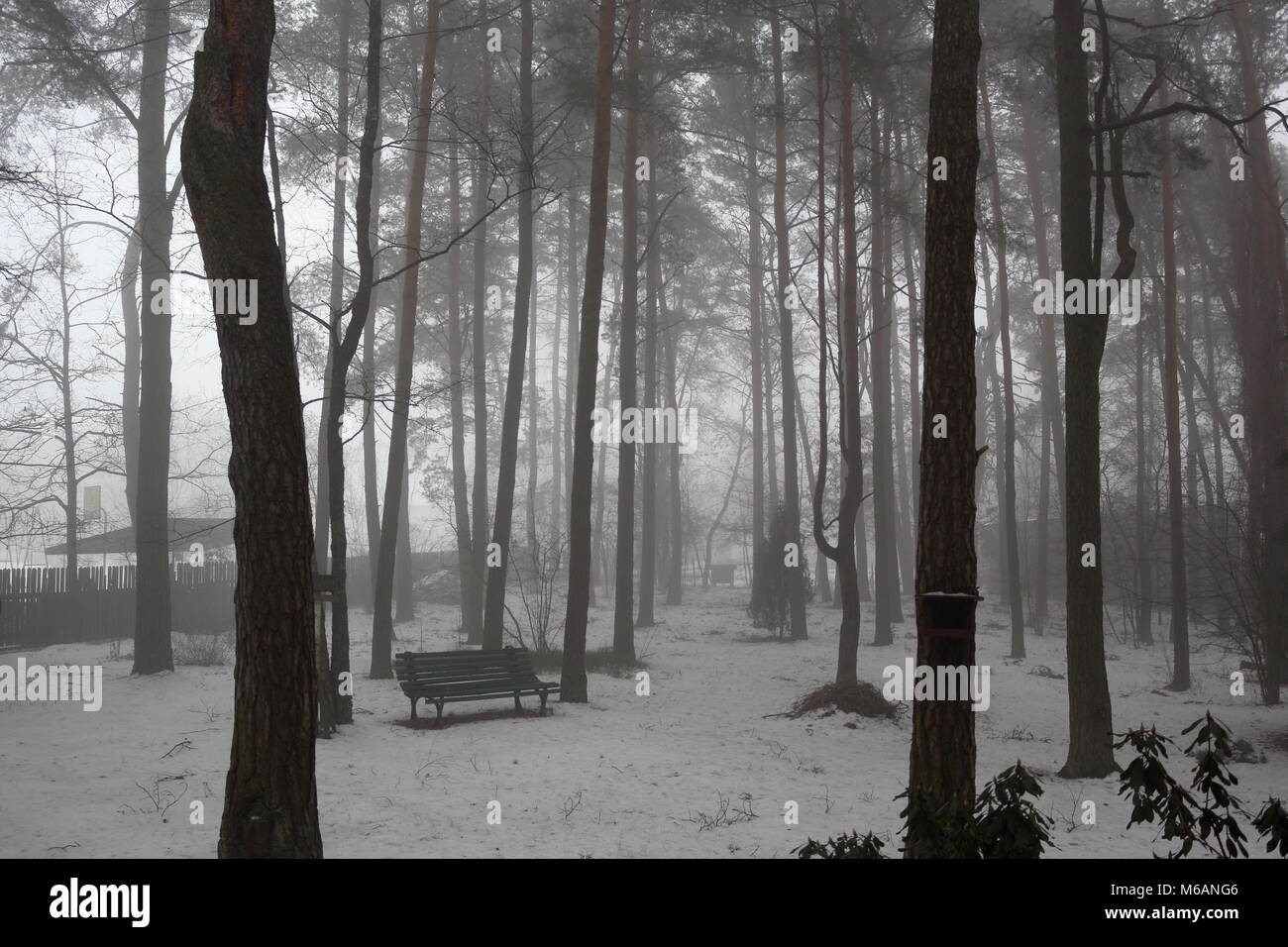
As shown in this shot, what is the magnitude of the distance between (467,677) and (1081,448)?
7.06 m

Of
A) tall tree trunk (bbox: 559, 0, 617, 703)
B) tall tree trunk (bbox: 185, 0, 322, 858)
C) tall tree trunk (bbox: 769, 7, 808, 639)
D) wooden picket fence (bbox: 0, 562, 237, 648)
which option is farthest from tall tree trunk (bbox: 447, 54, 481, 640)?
tall tree trunk (bbox: 185, 0, 322, 858)

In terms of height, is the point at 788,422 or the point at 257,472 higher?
the point at 788,422

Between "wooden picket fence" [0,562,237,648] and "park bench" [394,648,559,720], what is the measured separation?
9745mm

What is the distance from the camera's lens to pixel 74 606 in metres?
17.4

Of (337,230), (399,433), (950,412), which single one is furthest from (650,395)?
(950,412)

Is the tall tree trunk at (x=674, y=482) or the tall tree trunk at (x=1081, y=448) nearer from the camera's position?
the tall tree trunk at (x=1081, y=448)

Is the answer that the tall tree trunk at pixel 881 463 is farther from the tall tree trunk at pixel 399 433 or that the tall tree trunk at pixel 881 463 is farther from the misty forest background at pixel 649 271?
the tall tree trunk at pixel 399 433

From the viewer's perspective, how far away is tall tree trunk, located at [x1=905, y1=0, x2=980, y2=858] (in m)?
4.67

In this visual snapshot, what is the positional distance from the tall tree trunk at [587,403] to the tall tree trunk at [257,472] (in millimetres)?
6809

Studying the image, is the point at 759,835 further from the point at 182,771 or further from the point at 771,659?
the point at 771,659

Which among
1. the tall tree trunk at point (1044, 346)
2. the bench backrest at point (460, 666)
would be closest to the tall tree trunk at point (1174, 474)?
the tall tree trunk at point (1044, 346)

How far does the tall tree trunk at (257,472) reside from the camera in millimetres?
4273

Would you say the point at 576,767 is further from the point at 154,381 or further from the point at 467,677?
the point at 154,381
